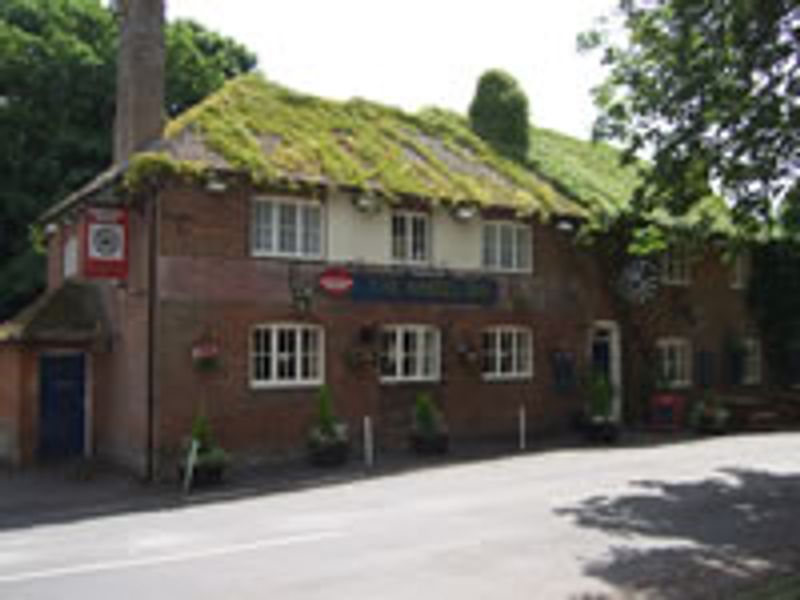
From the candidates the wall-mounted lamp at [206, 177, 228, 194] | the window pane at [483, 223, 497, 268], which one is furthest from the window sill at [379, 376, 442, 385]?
the wall-mounted lamp at [206, 177, 228, 194]

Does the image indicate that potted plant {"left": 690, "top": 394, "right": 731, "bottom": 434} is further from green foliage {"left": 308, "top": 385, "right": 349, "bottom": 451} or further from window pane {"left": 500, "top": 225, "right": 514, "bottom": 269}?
green foliage {"left": 308, "top": 385, "right": 349, "bottom": 451}

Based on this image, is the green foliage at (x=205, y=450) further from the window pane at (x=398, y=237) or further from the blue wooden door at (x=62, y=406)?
the window pane at (x=398, y=237)

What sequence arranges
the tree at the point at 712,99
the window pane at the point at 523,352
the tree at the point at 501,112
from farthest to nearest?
the tree at the point at 501,112 < the window pane at the point at 523,352 < the tree at the point at 712,99

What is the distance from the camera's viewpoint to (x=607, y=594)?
7336mm

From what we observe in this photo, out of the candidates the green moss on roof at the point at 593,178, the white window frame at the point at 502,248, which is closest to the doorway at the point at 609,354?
the green moss on roof at the point at 593,178

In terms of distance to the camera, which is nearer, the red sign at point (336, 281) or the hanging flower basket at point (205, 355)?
the hanging flower basket at point (205, 355)

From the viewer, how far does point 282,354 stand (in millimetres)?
16766

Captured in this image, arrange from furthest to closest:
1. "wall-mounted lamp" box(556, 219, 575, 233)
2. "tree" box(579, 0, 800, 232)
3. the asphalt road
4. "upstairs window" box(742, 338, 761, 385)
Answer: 1. "upstairs window" box(742, 338, 761, 385)
2. "wall-mounted lamp" box(556, 219, 575, 233)
3. "tree" box(579, 0, 800, 232)
4. the asphalt road

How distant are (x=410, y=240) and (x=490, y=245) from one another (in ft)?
8.39

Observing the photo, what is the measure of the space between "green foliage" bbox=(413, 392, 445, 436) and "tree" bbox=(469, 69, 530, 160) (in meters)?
10.2

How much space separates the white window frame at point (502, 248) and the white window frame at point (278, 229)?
458 cm

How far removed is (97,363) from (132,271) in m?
3.08

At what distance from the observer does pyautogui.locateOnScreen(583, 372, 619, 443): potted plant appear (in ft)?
64.2

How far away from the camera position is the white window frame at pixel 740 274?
26.4 m
